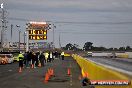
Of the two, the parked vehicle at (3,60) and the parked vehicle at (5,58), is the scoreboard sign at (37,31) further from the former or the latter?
the parked vehicle at (3,60)

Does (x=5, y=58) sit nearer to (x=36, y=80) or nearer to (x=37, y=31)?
(x=37, y=31)

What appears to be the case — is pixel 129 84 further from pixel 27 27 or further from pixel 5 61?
pixel 27 27

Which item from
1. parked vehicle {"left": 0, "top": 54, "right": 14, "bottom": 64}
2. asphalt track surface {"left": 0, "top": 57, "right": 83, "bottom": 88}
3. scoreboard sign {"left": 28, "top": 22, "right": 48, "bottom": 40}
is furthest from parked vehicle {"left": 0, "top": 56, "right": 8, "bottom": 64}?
asphalt track surface {"left": 0, "top": 57, "right": 83, "bottom": 88}

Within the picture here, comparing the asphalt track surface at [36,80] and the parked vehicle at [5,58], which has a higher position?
the parked vehicle at [5,58]

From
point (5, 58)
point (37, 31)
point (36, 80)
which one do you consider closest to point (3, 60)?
point (5, 58)

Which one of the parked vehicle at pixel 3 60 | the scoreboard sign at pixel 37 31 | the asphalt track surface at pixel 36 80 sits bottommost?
the asphalt track surface at pixel 36 80

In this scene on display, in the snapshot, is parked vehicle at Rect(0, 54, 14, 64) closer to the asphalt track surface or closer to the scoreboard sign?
the scoreboard sign

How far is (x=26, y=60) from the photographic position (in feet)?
153

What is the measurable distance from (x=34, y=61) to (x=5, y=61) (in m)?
11.3

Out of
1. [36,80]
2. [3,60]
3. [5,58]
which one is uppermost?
[5,58]

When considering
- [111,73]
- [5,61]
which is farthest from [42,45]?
[111,73]

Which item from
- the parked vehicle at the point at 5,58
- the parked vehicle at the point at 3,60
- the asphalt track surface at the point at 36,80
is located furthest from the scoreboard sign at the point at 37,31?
the asphalt track surface at the point at 36,80

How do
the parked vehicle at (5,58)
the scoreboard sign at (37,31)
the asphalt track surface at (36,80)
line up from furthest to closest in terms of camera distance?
the scoreboard sign at (37,31) < the parked vehicle at (5,58) < the asphalt track surface at (36,80)

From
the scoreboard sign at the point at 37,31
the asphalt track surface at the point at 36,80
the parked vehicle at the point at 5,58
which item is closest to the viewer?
the asphalt track surface at the point at 36,80
